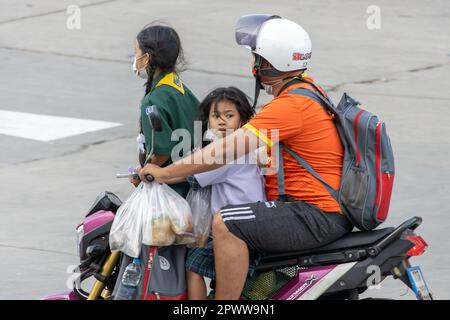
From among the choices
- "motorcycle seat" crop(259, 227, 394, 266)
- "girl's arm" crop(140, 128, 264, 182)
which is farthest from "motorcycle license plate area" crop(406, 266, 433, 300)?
"girl's arm" crop(140, 128, 264, 182)

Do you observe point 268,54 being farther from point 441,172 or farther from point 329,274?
point 441,172

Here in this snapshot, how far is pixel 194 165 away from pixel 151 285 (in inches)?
23.9

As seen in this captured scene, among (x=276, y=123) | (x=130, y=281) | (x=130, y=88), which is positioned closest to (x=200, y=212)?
(x=130, y=281)

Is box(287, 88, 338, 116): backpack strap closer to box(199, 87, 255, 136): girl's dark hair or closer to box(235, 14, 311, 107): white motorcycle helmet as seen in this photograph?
box(235, 14, 311, 107): white motorcycle helmet

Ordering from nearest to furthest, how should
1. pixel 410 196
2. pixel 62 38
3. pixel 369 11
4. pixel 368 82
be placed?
pixel 410 196 → pixel 368 82 → pixel 62 38 → pixel 369 11

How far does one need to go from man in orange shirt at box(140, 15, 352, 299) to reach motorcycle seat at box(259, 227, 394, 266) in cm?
3

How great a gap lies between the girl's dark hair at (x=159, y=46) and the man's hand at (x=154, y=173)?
0.49 m

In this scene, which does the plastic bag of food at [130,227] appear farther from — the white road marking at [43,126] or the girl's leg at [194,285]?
the white road marking at [43,126]

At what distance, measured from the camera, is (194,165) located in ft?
16.2

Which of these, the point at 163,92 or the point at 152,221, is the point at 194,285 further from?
the point at 163,92

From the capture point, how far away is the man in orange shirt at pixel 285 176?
4.94m

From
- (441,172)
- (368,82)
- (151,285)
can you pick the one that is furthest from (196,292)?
(368,82)

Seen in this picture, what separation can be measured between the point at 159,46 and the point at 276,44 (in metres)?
0.61

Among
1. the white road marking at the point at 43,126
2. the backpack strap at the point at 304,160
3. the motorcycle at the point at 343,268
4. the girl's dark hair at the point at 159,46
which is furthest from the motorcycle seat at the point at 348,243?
the white road marking at the point at 43,126
